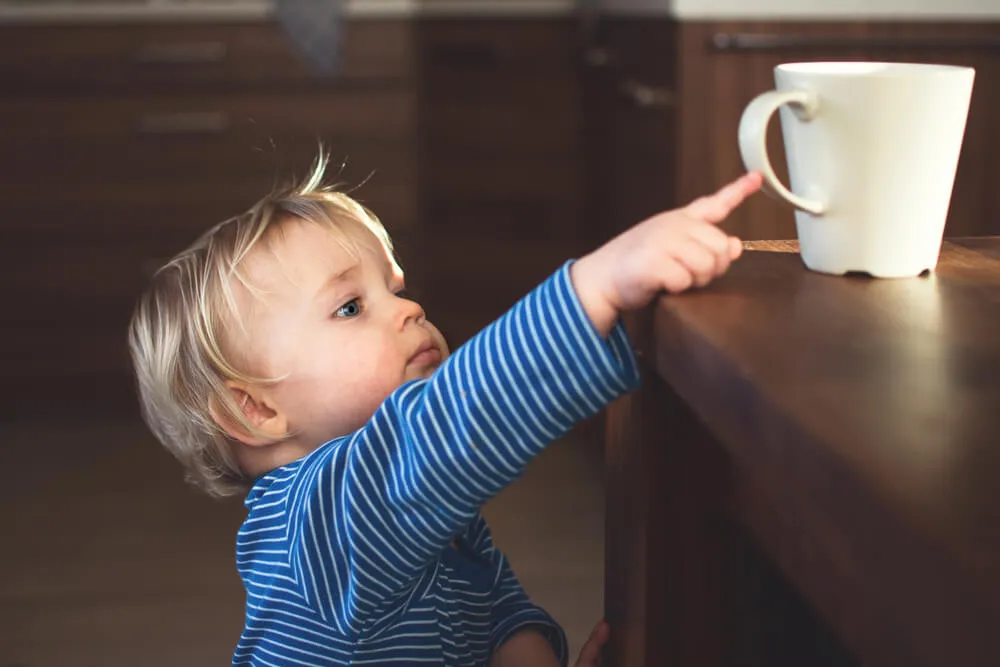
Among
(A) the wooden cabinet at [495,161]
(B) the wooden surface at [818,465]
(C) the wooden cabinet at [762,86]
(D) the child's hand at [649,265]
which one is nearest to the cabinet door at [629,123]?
(C) the wooden cabinet at [762,86]

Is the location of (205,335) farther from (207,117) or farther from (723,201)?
(207,117)

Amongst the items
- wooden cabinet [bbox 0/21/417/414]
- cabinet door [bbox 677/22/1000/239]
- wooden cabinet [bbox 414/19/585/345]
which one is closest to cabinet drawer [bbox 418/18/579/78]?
wooden cabinet [bbox 414/19/585/345]

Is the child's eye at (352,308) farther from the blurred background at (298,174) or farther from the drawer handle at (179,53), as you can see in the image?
the drawer handle at (179,53)

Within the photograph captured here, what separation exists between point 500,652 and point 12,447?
6.41 feet

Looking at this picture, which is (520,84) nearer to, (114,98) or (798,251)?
(114,98)

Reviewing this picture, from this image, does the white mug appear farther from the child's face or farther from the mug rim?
the child's face

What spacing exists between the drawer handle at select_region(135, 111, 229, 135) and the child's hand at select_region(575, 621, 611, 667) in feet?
6.70

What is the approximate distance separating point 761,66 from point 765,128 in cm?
131

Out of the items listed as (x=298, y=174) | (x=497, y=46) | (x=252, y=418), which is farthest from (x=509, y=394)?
(x=497, y=46)

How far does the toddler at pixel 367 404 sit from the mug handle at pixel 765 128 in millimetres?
18

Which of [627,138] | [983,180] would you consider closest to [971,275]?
[983,180]

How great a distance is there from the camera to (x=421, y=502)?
0.68m

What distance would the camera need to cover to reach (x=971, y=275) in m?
0.68

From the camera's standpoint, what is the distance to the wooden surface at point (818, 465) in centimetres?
34
